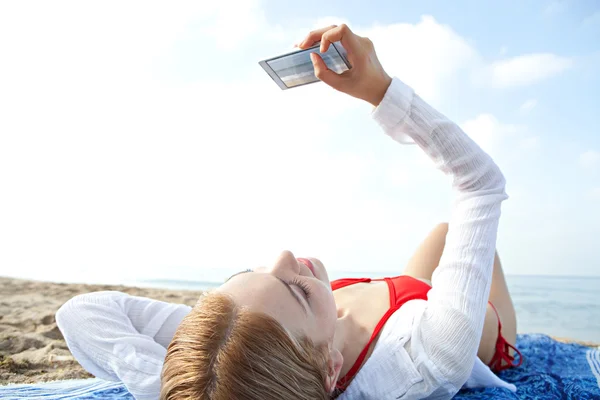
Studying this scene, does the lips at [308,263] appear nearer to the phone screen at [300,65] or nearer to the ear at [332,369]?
the ear at [332,369]

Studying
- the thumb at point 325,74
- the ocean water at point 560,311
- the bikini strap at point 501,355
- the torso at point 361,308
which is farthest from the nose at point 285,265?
the ocean water at point 560,311

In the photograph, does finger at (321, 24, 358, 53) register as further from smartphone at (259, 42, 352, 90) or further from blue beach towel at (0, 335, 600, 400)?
blue beach towel at (0, 335, 600, 400)

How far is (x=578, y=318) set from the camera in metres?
5.71

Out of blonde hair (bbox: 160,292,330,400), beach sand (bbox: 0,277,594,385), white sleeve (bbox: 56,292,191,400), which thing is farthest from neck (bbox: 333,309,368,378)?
beach sand (bbox: 0,277,594,385)

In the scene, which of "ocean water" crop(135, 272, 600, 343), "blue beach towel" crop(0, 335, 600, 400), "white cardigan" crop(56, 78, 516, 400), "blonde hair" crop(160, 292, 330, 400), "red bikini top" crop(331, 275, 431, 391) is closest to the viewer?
"blonde hair" crop(160, 292, 330, 400)

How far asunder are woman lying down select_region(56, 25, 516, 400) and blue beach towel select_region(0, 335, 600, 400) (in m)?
0.09

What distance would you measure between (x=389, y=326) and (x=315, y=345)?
426 mm

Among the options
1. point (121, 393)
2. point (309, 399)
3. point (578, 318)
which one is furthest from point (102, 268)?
point (309, 399)

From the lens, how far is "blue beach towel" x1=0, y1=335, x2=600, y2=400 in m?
1.56

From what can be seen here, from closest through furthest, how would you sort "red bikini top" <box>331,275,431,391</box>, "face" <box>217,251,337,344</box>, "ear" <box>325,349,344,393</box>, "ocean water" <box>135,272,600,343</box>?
1. "face" <box>217,251,337,344</box>
2. "ear" <box>325,349,344,393</box>
3. "red bikini top" <box>331,275,431,391</box>
4. "ocean water" <box>135,272,600,343</box>

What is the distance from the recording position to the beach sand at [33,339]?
1876 millimetres

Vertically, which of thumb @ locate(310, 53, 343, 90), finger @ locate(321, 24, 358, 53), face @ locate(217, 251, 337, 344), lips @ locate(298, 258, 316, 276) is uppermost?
finger @ locate(321, 24, 358, 53)

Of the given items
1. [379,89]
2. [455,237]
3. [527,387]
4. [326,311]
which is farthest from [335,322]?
[527,387]

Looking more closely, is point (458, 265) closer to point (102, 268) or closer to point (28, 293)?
point (28, 293)
